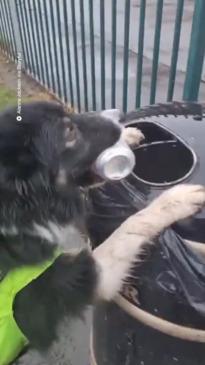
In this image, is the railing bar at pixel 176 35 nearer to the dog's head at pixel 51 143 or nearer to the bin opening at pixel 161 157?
the dog's head at pixel 51 143

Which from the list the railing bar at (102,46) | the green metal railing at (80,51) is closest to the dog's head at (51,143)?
the green metal railing at (80,51)

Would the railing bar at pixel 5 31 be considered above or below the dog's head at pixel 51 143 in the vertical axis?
below

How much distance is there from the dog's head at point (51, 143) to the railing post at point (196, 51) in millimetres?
693

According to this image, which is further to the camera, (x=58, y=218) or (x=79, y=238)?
(x=79, y=238)

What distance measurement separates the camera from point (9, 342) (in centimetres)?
185

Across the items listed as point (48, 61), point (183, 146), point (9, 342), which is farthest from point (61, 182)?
point (48, 61)

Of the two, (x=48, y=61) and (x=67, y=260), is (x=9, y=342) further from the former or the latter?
(x=48, y=61)

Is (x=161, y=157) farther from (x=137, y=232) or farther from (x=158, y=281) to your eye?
(x=158, y=281)

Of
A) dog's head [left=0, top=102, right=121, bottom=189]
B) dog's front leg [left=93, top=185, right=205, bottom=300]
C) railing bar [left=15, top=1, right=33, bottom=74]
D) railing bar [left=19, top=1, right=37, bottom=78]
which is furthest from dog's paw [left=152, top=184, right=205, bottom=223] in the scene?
railing bar [left=15, top=1, right=33, bottom=74]

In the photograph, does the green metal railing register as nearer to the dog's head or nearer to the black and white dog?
the dog's head

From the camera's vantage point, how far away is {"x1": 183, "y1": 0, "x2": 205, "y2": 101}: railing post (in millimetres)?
2572

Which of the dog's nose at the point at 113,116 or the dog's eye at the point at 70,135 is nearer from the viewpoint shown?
the dog's eye at the point at 70,135

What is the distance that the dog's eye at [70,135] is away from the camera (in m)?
2.04

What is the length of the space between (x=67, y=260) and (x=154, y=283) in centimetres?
42
